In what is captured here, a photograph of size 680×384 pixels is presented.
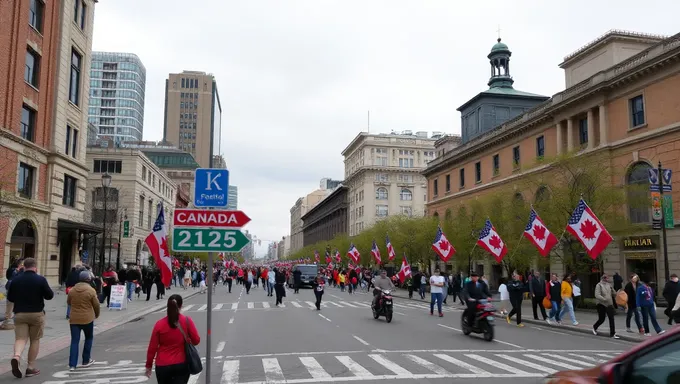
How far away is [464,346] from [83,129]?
3118cm

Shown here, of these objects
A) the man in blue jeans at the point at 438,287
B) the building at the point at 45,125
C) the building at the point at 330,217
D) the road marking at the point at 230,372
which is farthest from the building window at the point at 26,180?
the building at the point at 330,217


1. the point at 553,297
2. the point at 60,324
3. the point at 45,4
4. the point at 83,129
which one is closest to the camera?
the point at 60,324

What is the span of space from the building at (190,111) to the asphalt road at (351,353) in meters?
151

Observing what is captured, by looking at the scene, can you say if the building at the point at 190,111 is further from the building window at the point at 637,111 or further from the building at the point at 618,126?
the building window at the point at 637,111

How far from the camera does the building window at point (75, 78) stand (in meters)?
34.4

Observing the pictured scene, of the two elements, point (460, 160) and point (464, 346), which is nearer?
point (464, 346)

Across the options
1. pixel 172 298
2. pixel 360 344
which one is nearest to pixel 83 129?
pixel 360 344

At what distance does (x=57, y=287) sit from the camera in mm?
32062

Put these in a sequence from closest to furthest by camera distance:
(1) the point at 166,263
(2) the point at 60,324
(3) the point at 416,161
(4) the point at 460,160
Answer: (1) the point at 166,263
(2) the point at 60,324
(4) the point at 460,160
(3) the point at 416,161

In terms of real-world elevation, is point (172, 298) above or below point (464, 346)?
above

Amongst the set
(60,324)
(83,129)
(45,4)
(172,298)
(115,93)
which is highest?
(115,93)

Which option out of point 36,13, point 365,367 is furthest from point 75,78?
point 365,367

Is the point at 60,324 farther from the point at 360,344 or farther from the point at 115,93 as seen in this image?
the point at 115,93

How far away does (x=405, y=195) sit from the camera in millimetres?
104375
